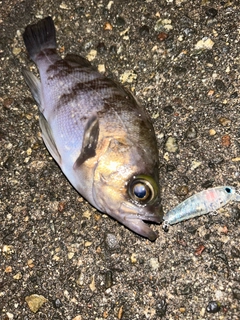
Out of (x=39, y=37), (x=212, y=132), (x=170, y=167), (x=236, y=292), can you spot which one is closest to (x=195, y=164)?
(x=170, y=167)

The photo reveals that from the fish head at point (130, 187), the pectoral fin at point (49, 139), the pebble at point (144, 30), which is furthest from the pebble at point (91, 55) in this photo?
the fish head at point (130, 187)

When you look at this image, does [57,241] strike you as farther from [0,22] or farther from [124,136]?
[0,22]

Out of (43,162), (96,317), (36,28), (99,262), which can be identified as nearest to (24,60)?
(36,28)

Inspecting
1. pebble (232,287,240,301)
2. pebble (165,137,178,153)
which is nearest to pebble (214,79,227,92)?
pebble (165,137,178,153)

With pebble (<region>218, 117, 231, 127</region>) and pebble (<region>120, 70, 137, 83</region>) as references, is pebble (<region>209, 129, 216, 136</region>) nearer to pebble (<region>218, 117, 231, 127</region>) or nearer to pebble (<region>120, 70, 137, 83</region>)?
pebble (<region>218, 117, 231, 127</region>)

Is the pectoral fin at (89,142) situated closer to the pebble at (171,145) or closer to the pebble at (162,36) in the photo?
the pebble at (171,145)

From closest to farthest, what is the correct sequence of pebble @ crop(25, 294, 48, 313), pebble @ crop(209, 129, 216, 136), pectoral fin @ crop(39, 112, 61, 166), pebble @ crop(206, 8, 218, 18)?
pebble @ crop(25, 294, 48, 313)
pectoral fin @ crop(39, 112, 61, 166)
pebble @ crop(209, 129, 216, 136)
pebble @ crop(206, 8, 218, 18)
